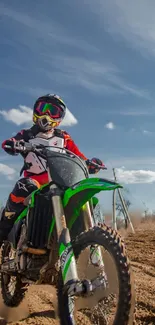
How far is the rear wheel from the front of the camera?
538cm

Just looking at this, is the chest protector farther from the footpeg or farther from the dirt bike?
the footpeg

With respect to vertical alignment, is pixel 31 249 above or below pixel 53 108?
below

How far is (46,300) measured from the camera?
5848mm

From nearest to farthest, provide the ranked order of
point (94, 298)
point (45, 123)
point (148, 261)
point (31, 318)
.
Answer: point (94, 298) < point (31, 318) < point (45, 123) < point (148, 261)

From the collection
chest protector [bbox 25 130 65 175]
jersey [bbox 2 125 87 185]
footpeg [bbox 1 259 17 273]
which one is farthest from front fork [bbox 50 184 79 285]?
footpeg [bbox 1 259 17 273]

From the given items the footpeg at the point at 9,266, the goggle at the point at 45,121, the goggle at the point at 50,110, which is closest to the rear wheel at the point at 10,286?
the footpeg at the point at 9,266

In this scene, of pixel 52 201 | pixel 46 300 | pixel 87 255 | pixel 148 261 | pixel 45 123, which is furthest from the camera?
pixel 148 261

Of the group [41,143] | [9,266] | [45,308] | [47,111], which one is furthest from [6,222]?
[47,111]

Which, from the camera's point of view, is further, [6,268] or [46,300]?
[46,300]

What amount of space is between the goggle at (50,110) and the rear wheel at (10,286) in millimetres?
1955

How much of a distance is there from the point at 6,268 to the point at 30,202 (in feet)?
3.76

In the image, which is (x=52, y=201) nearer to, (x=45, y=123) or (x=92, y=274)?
(x=92, y=274)

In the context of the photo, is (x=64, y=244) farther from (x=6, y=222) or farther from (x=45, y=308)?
(x=45, y=308)

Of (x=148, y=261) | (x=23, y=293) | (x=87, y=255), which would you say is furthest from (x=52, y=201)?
(x=148, y=261)
